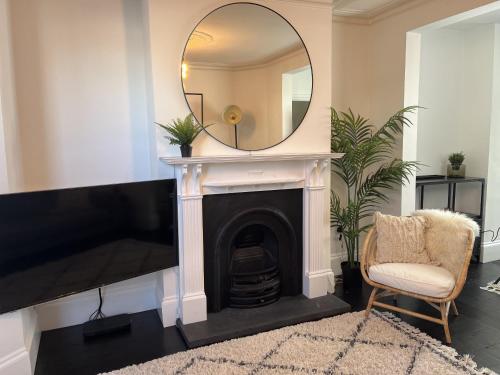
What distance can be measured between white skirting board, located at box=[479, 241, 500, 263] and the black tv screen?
11.0 ft

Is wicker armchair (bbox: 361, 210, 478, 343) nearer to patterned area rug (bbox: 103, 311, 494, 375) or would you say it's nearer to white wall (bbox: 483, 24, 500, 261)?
patterned area rug (bbox: 103, 311, 494, 375)

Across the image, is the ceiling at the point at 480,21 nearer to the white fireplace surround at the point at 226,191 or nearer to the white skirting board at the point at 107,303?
the white fireplace surround at the point at 226,191

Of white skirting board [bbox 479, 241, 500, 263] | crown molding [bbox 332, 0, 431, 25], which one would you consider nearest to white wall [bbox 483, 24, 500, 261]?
white skirting board [bbox 479, 241, 500, 263]

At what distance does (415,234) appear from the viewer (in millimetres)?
2904

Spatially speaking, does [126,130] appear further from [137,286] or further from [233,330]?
[233,330]

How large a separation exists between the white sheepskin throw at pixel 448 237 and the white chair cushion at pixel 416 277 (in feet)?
0.27

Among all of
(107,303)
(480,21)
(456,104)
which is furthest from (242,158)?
(480,21)

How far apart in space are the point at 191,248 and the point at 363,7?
2711 millimetres

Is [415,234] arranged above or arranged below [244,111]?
below

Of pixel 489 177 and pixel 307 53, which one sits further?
pixel 489 177

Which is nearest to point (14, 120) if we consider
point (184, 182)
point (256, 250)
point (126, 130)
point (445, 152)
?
point (126, 130)

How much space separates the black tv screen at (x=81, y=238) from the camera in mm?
2080

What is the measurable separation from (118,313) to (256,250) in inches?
47.7

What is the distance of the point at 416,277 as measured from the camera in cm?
258
